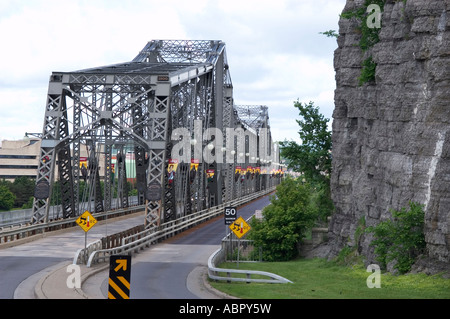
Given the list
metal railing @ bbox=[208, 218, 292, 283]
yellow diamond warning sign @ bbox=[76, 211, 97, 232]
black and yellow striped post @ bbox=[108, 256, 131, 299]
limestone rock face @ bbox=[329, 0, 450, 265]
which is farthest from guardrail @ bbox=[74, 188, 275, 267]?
black and yellow striped post @ bbox=[108, 256, 131, 299]

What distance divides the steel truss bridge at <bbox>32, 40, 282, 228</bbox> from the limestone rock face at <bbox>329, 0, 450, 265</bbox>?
48.4ft

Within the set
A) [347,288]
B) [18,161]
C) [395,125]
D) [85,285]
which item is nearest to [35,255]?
[85,285]

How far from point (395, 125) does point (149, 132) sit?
32.1 metres

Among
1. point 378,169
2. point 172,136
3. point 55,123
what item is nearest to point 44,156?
point 55,123

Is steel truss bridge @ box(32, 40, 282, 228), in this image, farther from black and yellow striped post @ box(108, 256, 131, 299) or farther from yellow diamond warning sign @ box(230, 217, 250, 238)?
black and yellow striped post @ box(108, 256, 131, 299)

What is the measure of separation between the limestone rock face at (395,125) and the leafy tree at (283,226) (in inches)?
135

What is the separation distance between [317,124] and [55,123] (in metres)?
17.7

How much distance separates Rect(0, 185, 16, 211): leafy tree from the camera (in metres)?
93.9

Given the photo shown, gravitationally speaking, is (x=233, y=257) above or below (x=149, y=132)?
below

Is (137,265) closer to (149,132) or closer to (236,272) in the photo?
(236,272)

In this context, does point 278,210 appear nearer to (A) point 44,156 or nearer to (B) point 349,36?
(B) point 349,36

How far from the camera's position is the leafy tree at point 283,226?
40531 mm

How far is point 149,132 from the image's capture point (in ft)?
188

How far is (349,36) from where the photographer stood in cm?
3609
